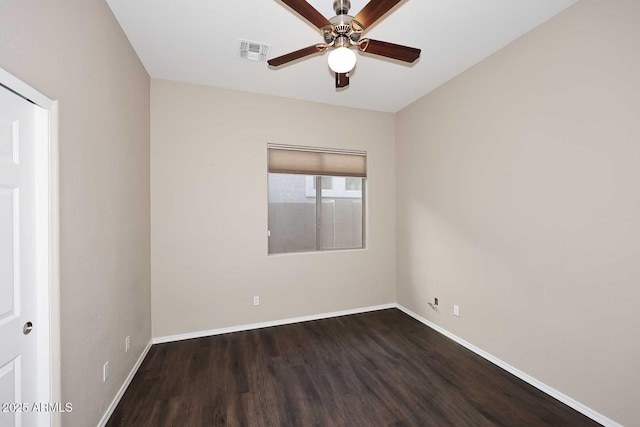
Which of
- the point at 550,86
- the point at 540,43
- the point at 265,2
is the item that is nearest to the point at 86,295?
the point at 265,2

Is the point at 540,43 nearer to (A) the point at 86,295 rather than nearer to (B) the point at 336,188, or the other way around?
(B) the point at 336,188

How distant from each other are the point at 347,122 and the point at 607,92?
2.51 meters

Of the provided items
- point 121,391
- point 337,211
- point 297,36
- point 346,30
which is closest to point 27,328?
point 121,391

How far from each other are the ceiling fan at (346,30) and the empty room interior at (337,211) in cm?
1

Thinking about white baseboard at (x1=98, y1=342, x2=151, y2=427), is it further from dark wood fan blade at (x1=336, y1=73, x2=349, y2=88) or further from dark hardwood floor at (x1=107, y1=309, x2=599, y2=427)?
dark wood fan blade at (x1=336, y1=73, x2=349, y2=88)

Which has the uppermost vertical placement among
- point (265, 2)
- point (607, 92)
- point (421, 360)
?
point (265, 2)

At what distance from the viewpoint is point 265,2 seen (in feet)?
5.99

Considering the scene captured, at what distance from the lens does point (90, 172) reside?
1612 millimetres

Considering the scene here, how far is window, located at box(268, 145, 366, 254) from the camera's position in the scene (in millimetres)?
3363

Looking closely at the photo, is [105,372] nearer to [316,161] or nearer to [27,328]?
[27,328]

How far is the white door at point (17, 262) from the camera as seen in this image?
1.07m

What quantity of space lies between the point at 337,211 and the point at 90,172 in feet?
8.95

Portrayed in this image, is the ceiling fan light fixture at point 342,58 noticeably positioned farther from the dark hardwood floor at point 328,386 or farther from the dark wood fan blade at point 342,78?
the dark hardwood floor at point 328,386

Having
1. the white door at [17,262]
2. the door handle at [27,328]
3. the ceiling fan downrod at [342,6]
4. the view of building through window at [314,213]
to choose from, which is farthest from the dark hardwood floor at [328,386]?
the ceiling fan downrod at [342,6]
